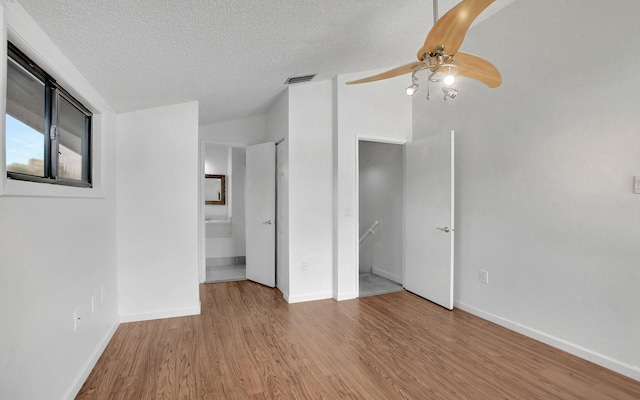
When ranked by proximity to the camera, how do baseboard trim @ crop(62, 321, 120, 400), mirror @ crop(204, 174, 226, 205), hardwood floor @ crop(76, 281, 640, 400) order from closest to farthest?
baseboard trim @ crop(62, 321, 120, 400), hardwood floor @ crop(76, 281, 640, 400), mirror @ crop(204, 174, 226, 205)

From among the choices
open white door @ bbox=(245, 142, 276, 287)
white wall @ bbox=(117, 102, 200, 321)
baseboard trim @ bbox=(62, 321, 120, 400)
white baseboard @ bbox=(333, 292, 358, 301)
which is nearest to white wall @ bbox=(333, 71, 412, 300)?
white baseboard @ bbox=(333, 292, 358, 301)

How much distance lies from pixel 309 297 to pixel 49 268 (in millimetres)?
2502

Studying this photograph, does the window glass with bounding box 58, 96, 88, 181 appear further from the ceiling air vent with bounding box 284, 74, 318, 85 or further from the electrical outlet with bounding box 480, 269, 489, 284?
the electrical outlet with bounding box 480, 269, 489, 284

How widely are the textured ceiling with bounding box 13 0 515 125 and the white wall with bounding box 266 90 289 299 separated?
47 centimetres

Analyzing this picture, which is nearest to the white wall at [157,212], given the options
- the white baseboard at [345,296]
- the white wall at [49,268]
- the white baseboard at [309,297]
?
the white wall at [49,268]

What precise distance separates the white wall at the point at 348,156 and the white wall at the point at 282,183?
22.7 inches

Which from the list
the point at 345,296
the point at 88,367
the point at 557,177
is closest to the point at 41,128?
the point at 88,367

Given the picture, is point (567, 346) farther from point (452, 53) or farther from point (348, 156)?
point (348, 156)

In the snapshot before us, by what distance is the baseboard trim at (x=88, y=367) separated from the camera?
5.95ft

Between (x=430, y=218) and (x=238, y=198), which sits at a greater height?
(x=238, y=198)

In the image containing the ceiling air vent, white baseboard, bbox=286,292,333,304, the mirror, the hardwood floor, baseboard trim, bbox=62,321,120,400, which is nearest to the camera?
baseboard trim, bbox=62,321,120,400

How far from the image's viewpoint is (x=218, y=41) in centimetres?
198

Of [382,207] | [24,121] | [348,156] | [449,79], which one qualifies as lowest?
[382,207]

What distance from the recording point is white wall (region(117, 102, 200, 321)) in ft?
9.78
